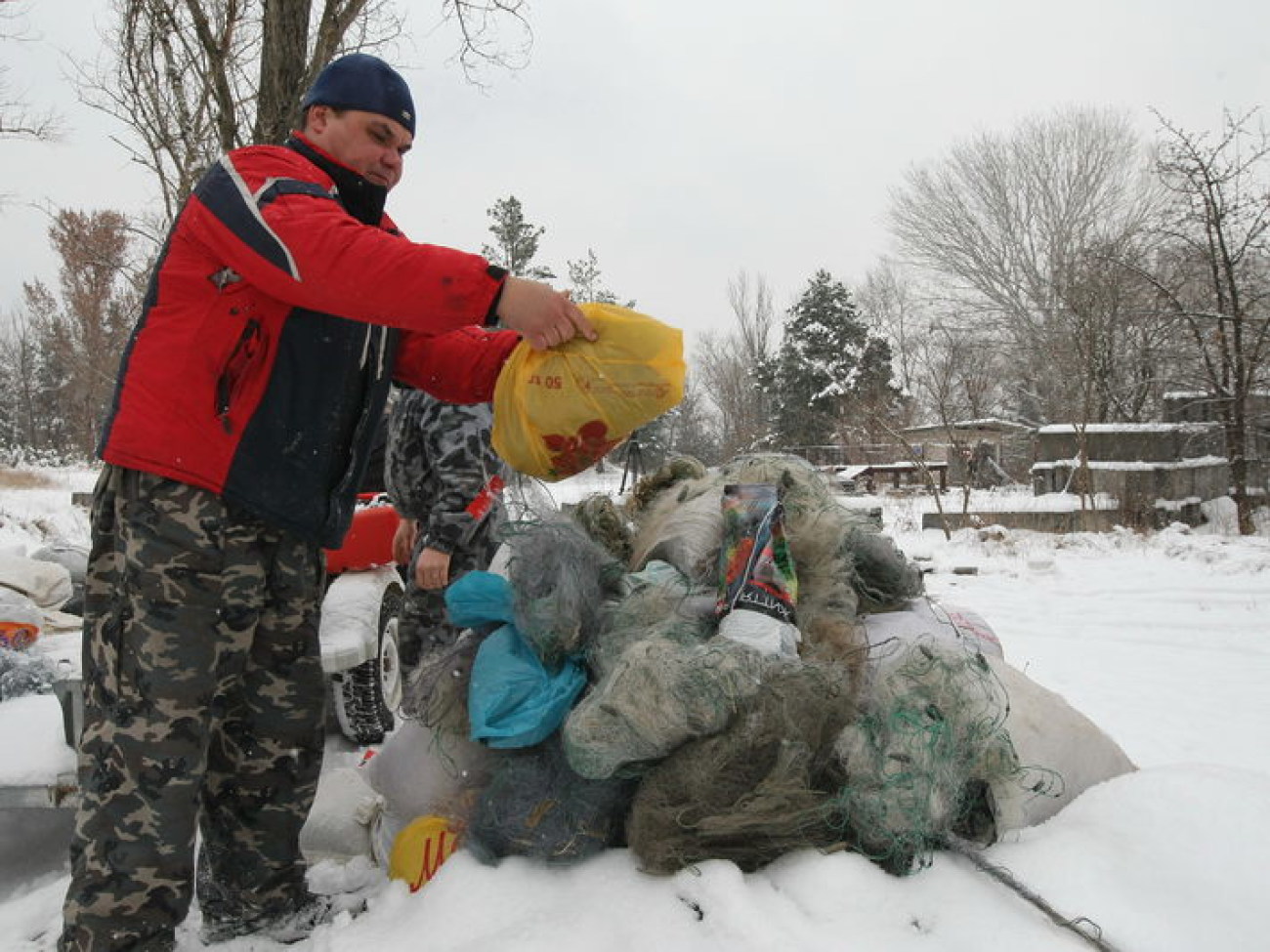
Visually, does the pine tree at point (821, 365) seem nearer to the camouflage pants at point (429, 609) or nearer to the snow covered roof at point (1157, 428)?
the snow covered roof at point (1157, 428)

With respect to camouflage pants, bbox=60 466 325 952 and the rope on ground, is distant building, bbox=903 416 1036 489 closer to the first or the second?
the rope on ground

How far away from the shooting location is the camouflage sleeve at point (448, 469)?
277cm

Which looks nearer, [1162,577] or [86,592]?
[86,592]

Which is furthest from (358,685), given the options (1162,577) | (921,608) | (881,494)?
(881,494)

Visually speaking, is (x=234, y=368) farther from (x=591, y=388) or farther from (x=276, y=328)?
(x=591, y=388)

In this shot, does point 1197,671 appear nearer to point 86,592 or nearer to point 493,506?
point 493,506

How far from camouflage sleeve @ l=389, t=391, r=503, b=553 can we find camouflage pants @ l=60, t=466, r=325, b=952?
3.14 ft

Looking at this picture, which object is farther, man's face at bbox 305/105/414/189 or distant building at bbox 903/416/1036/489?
distant building at bbox 903/416/1036/489

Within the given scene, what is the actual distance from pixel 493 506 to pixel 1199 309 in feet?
42.0

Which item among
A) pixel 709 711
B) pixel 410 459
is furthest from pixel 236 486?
pixel 410 459

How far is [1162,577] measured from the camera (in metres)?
6.98

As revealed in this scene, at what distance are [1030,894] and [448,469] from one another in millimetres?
2035

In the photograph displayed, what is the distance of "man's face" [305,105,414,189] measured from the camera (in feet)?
5.89

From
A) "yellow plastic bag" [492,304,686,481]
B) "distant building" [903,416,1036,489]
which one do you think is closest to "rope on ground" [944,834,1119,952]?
"yellow plastic bag" [492,304,686,481]
